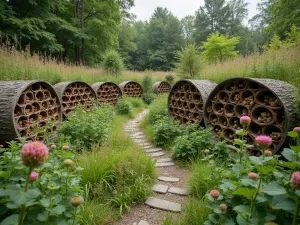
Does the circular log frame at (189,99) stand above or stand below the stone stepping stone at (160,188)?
above

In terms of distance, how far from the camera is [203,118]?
399 centimetres

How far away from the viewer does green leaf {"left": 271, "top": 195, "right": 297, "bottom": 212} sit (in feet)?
3.43

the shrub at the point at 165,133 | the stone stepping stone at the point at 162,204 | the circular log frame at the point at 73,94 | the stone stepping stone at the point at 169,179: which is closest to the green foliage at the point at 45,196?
the stone stepping stone at the point at 162,204

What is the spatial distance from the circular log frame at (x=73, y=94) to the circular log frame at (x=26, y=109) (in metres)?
0.75

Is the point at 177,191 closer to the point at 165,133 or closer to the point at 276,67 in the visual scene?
the point at 165,133

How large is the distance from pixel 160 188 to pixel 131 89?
7634mm

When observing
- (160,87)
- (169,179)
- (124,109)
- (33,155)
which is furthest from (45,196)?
(160,87)

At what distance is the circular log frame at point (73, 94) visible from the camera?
4.99m

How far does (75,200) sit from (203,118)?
329cm

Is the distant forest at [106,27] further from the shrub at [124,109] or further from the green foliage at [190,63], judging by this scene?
the shrub at [124,109]

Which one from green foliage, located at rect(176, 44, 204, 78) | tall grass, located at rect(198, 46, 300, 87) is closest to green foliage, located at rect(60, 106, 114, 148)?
tall grass, located at rect(198, 46, 300, 87)

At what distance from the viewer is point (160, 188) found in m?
2.57

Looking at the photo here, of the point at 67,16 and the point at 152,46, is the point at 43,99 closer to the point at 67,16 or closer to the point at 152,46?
the point at 67,16

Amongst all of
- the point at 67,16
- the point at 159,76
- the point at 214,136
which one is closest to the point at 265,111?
the point at 214,136
